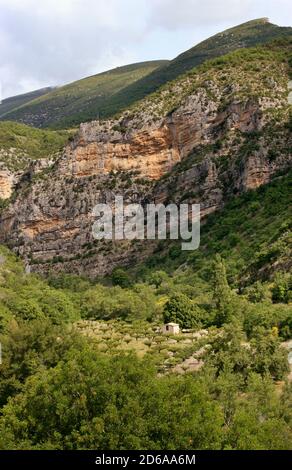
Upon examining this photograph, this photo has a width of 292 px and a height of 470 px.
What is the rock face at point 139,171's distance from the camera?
283ft

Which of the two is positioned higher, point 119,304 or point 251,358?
point 251,358

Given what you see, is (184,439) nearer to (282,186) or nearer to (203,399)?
(203,399)

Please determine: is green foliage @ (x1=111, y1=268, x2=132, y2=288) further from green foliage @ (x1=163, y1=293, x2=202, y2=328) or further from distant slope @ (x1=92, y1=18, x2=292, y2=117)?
distant slope @ (x1=92, y1=18, x2=292, y2=117)

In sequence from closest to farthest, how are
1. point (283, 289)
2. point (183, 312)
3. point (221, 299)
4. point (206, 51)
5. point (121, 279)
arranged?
point (283, 289) < point (221, 299) < point (183, 312) < point (121, 279) < point (206, 51)

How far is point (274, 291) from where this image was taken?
173 feet

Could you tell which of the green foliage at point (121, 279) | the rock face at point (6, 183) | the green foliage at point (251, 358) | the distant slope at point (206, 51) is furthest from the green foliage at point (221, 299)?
the distant slope at point (206, 51)

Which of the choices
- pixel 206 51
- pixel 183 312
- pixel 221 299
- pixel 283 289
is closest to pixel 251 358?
pixel 283 289

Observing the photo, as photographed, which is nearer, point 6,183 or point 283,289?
point 283,289

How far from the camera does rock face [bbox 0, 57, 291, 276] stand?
86.2 metres

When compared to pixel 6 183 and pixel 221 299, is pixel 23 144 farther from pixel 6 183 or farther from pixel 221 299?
pixel 221 299

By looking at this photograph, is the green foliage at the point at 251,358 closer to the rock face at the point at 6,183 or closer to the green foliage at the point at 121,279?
the green foliage at the point at 121,279

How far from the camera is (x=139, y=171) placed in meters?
96.4

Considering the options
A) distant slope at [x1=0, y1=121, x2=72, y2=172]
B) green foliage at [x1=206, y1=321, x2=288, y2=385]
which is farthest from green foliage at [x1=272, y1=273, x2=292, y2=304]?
distant slope at [x1=0, y1=121, x2=72, y2=172]

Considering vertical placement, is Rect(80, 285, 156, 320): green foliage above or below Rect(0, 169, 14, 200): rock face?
below
